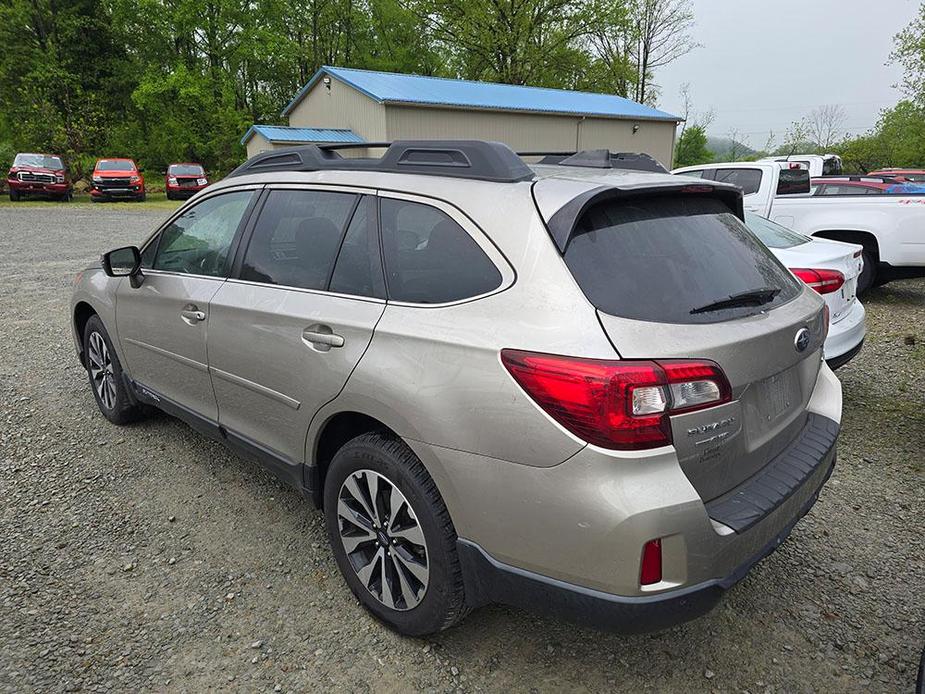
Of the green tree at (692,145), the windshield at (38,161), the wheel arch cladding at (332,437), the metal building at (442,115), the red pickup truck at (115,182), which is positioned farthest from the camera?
the green tree at (692,145)

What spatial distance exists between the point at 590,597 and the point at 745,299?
1138 mm

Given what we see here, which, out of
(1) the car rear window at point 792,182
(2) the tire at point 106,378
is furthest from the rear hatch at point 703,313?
(1) the car rear window at point 792,182

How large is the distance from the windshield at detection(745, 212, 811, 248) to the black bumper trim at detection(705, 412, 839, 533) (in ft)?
9.93

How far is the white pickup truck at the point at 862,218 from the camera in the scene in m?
7.57

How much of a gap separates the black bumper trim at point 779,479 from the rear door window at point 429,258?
101cm

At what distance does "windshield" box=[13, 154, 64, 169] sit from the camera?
23766 millimetres

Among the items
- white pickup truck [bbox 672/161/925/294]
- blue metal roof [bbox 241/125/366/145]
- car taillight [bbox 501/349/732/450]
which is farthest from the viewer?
blue metal roof [bbox 241/125/366/145]

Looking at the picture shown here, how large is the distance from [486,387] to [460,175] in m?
0.87

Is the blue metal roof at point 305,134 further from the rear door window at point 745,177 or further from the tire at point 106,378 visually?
the tire at point 106,378

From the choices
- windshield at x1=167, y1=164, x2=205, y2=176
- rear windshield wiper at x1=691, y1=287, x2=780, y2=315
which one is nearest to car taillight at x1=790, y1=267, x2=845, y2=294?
rear windshield wiper at x1=691, y1=287, x2=780, y2=315

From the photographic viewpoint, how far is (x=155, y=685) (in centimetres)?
214

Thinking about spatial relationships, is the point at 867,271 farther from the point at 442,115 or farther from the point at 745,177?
the point at 442,115

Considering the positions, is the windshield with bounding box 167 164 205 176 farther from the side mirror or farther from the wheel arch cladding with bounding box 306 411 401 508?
the wheel arch cladding with bounding box 306 411 401 508

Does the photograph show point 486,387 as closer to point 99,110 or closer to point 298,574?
point 298,574
